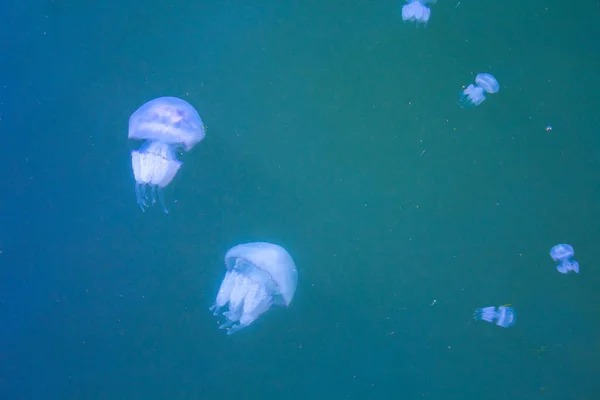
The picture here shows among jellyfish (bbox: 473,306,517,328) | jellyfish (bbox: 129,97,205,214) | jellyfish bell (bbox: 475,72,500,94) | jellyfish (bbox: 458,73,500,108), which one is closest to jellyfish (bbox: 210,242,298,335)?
jellyfish (bbox: 129,97,205,214)

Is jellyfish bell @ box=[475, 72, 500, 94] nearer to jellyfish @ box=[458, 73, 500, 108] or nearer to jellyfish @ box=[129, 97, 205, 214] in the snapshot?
jellyfish @ box=[458, 73, 500, 108]

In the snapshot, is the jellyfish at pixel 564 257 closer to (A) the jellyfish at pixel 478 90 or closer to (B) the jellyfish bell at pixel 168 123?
(A) the jellyfish at pixel 478 90

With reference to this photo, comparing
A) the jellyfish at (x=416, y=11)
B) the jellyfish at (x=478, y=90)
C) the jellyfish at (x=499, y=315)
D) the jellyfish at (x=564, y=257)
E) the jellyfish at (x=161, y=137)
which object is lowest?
the jellyfish at (x=499, y=315)

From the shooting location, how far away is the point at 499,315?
2881 millimetres

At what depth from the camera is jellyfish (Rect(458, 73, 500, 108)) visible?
279cm

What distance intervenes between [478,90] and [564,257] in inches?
49.9

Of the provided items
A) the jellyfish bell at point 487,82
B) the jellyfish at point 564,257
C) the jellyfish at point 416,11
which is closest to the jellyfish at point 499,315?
the jellyfish at point 564,257

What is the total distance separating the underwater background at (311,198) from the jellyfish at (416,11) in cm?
6

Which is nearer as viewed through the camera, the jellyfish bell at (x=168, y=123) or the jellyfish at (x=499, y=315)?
the jellyfish bell at (x=168, y=123)

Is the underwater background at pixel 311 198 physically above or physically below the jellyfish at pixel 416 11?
below

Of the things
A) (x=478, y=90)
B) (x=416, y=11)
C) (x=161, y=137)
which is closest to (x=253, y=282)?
(x=161, y=137)

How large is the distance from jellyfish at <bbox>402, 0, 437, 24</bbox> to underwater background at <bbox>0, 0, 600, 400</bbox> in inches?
2.3

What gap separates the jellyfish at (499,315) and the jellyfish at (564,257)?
1.46 feet

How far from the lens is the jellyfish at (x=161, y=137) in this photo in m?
2.77
